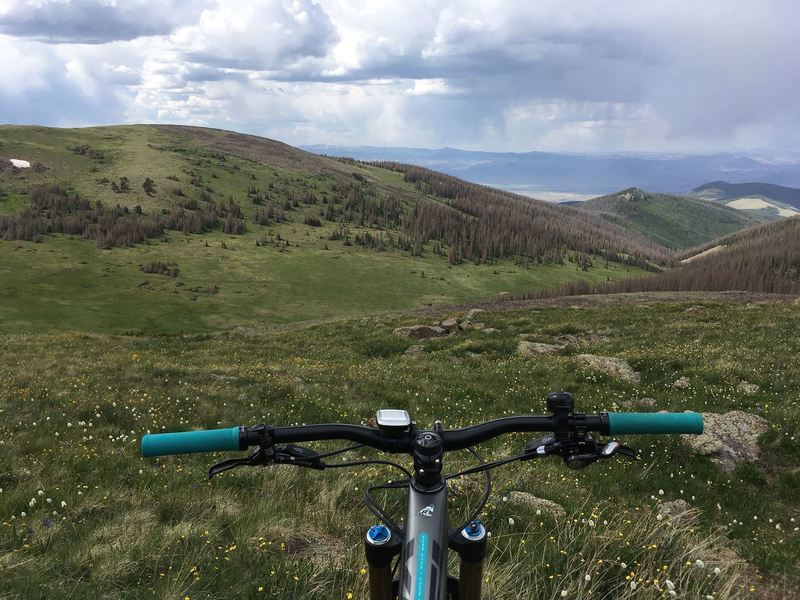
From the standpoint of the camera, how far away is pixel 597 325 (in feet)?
102

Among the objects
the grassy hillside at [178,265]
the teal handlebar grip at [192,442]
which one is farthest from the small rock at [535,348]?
the grassy hillside at [178,265]

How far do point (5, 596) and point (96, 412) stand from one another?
309 inches

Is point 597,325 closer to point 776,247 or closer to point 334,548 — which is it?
point 334,548

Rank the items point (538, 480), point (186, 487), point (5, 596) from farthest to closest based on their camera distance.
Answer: point (538, 480), point (186, 487), point (5, 596)

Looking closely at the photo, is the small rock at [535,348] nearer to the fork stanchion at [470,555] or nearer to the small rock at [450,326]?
the small rock at [450,326]

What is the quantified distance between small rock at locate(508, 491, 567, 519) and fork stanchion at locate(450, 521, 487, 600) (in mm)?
3801

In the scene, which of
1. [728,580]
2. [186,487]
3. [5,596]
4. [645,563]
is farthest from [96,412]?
[728,580]

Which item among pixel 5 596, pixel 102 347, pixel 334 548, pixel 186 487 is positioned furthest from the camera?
pixel 102 347

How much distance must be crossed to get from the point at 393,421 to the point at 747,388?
53.0 feet

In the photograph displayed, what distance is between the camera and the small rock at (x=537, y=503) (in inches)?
246

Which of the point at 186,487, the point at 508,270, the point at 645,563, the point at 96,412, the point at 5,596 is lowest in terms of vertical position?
the point at 508,270

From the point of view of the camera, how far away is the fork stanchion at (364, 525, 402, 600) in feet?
8.59

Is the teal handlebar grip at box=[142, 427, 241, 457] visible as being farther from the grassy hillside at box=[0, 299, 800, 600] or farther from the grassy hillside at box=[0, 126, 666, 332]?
the grassy hillside at box=[0, 126, 666, 332]

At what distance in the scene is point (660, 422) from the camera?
10.7ft
